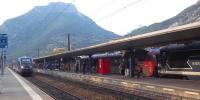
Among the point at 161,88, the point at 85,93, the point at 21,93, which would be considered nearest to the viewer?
the point at 161,88

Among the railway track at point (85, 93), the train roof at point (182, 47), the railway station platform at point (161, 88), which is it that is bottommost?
the railway track at point (85, 93)

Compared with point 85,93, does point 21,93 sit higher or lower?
higher

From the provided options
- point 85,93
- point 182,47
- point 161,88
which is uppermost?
point 182,47

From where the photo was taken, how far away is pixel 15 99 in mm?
25922

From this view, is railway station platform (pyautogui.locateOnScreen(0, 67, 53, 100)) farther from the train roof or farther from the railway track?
the train roof

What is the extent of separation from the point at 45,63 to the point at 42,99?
8339 centimetres

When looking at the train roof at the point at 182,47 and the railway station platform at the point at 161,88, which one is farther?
the train roof at the point at 182,47

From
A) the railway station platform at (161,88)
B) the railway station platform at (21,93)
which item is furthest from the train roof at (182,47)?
the railway station platform at (21,93)

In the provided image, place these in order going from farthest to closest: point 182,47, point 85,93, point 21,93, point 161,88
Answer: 1. point 182,47
2. point 85,93
3. point 21,93
4. point 161,88

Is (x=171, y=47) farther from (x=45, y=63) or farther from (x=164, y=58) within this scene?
(x=45, y=63)

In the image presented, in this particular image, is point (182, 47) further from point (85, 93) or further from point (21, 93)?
point (21, 93)

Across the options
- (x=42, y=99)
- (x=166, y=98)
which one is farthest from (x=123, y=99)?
(x=42, y=99)

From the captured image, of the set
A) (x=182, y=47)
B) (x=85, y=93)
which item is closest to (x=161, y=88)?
(x=85, y=93)

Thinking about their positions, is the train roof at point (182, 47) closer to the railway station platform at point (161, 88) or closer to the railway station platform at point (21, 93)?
the railway station platform at point (161, 88)
